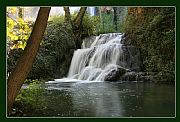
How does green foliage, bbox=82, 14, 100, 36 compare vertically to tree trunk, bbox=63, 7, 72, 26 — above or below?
below

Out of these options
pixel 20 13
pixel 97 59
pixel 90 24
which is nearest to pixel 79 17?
pixel 90 24

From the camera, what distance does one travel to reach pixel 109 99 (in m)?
5.40

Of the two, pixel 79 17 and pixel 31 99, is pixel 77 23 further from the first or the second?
pixel 31 99

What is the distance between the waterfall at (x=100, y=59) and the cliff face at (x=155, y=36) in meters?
0.18

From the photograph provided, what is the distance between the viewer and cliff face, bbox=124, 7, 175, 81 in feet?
17.3

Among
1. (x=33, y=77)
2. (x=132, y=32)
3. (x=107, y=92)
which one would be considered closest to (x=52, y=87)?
(x=33, y=77)

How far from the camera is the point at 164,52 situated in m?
5.43

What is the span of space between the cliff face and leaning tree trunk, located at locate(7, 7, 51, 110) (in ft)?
3.43

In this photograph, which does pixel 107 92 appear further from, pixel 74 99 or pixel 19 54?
pixel 19 54

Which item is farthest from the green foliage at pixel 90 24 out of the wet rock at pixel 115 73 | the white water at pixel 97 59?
the wet rock at pixel 115 73

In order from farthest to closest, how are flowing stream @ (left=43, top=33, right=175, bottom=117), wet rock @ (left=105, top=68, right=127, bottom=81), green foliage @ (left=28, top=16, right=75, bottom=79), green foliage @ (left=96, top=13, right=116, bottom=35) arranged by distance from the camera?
1. wet rock @ (left=105, top=68, right=127, bottom=81)
2. green foliage @ (left=28, top=16, right=75, bottom=79)
3. green foliage @ (left=96, top=13, right=116, bottom=35)
4. flowing stream @ (left=43, top=33, right=175, bottom=117)

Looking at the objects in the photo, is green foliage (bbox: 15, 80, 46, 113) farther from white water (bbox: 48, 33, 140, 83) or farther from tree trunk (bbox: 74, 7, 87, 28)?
tree trunk (bbox: 74, 7, 87, 28)

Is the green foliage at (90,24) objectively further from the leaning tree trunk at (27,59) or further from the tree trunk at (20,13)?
the tree trunk at (20,13)

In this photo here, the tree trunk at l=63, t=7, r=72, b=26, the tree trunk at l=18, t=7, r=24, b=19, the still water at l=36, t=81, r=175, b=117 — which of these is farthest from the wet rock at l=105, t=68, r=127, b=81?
the tree trunk at l=18, t=7, r=24, b=19
